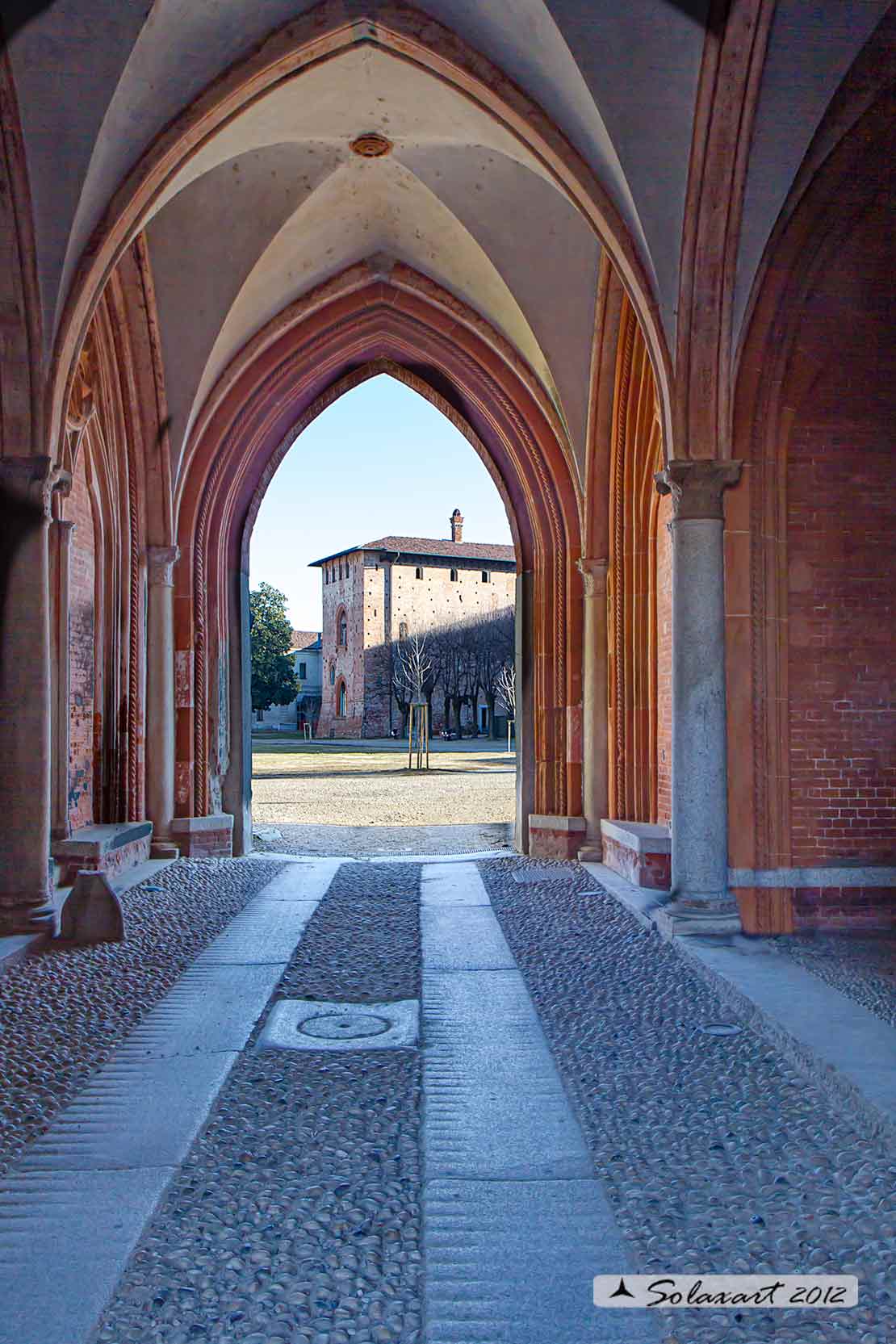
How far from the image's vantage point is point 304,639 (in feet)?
242

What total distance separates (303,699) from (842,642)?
202 ft

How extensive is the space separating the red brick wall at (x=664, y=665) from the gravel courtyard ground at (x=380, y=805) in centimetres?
329

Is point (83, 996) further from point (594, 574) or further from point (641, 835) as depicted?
point (594, 574)

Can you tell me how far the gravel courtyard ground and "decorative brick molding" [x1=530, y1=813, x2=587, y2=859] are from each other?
2.58ft

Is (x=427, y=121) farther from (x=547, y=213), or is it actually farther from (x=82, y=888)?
(x=82, y=888)

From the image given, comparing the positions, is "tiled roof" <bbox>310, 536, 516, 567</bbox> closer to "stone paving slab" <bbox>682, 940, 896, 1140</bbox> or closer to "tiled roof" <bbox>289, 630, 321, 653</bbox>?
"tiled roof" <bbox>289, 630, 321, 653</bbox>

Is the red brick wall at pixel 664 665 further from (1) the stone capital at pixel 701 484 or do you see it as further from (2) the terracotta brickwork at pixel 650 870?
(1) the stone capital at pixel 701 484

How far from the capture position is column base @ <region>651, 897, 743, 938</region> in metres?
6.70

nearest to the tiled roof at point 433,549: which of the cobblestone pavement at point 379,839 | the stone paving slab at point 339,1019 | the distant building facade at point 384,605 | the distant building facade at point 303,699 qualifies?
the distant building facade at point 384,605

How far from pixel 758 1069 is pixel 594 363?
24.8 ft

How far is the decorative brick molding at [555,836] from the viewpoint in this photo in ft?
36.7

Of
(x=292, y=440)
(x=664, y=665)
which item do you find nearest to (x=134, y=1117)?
(x=664, y=665)

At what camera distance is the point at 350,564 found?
1992 inches

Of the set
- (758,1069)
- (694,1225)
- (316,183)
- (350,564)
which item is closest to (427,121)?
(316,183)
